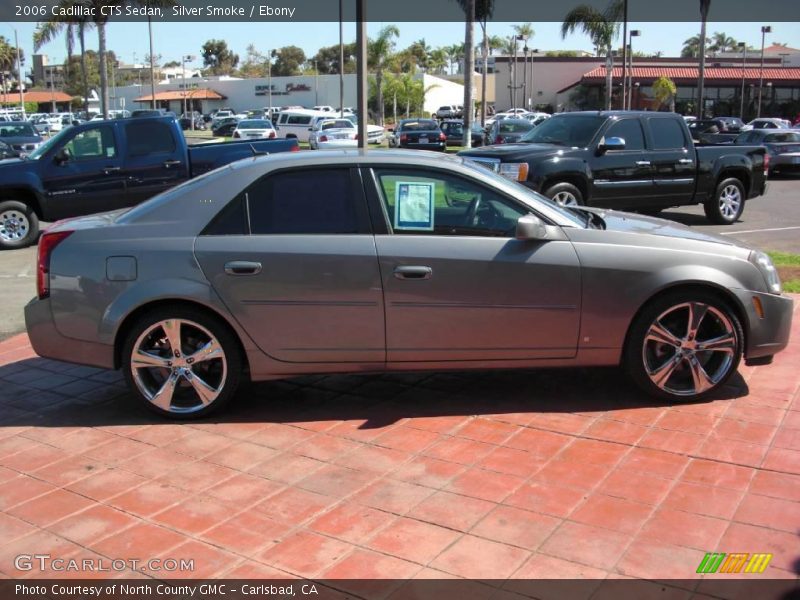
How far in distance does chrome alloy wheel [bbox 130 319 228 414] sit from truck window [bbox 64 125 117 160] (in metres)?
8.39

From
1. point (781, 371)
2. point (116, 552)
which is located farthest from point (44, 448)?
point (781, 371)

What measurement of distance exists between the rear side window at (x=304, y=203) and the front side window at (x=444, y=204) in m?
0.24

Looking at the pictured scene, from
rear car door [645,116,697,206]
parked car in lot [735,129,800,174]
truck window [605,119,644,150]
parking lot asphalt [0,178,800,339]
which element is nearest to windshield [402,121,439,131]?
parked car in lot [735,129,800,174]

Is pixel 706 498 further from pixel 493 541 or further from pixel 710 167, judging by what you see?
pixel 710 167

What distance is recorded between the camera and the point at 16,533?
373cm

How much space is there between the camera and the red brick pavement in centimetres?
350

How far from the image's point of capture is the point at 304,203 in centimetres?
504

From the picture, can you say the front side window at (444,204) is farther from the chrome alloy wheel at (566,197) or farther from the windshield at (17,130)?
the windshield at (17,130)

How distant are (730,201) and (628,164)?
2741mm

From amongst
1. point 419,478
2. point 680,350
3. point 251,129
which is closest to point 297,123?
point 251,129

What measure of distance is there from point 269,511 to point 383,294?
1.53 meters

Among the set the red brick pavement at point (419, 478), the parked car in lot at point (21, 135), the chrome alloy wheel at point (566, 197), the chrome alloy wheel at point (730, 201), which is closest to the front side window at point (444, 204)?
the red brick pavement at point (419, 478)

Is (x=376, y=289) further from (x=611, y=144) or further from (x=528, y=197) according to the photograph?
(x=611, y=144)

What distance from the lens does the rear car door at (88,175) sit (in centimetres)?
1241
